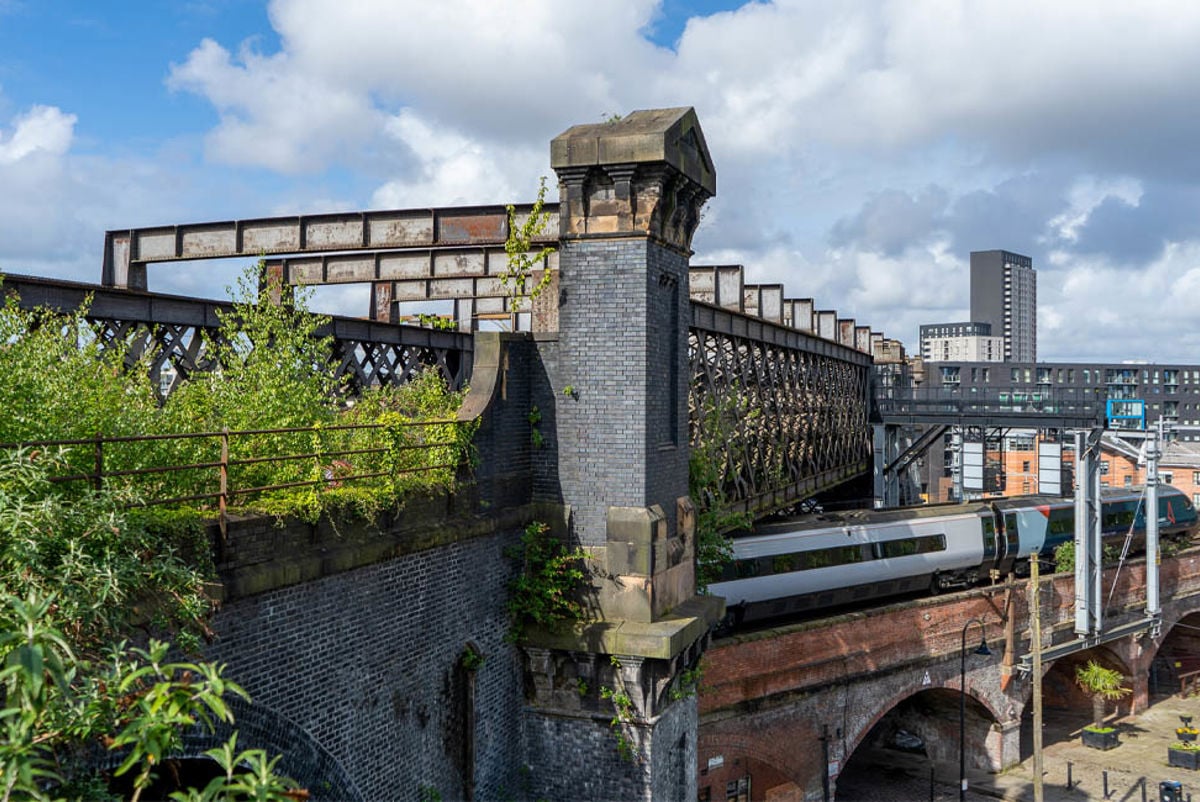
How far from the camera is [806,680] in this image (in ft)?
82.7

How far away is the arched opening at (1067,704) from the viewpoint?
124 feet

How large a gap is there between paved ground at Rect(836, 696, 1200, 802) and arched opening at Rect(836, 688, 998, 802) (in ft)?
0.11

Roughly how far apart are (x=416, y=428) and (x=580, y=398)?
2.52 m

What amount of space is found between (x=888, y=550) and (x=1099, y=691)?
547 inches

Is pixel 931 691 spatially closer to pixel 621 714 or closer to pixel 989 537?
pixel 989 537

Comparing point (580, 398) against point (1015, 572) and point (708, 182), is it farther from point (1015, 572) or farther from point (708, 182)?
point (1015, 572)

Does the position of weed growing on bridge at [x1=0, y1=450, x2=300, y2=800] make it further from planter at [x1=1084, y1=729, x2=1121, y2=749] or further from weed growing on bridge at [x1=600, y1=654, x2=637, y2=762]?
planter at [x1=1084, y1=729, x2=1121, y2=749]

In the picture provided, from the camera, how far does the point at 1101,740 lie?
36.2 meters

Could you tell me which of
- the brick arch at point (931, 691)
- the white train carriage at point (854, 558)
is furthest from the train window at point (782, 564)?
the brick arch at point (931, 691)

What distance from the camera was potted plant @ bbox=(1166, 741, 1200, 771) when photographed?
33.5 metres

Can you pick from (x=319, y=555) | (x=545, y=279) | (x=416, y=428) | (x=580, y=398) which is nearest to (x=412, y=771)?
(x=319, y=555)

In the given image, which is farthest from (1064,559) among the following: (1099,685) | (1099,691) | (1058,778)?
(1058,778)

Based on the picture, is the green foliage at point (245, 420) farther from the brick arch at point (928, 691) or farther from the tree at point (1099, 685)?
the tree at point (1099, 685)

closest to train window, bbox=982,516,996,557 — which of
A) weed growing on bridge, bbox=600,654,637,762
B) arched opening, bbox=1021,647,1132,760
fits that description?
arched opening, bbox=1021,647,1132,760
